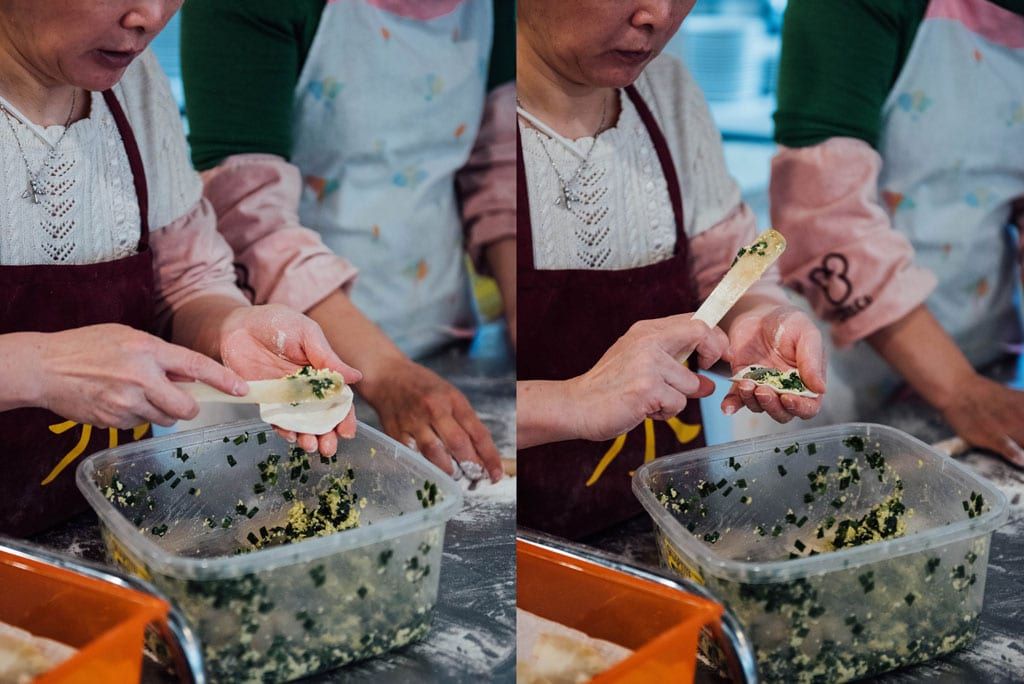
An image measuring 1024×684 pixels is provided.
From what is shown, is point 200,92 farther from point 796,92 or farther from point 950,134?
point 950,134

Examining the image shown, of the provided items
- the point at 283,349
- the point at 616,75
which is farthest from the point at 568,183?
the point at 283,349

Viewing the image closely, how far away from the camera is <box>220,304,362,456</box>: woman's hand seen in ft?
3.65

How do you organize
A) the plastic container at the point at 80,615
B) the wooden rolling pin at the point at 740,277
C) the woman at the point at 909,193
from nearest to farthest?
the plastic container at the point at 80,615, the wooden rolling pin at the point at 740,277, the woman at the point at 909,193

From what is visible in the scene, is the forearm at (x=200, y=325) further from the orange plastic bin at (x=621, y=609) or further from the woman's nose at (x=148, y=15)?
the orange plastic bin at (x=621, y=609)

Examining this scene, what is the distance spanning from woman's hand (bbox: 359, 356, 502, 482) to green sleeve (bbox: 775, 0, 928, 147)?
45cm

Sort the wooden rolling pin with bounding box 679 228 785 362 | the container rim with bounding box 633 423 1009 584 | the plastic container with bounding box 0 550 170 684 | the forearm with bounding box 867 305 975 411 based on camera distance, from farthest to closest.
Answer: the forearm with bounding box 867 305 975 411 → the wooden rolling pin with bounding box 679 228 785 362 → the container rim with bounding box 633 423 1009 584 → the plastic container with bounding box 0 550 170 684

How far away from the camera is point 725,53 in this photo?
1.19 metres

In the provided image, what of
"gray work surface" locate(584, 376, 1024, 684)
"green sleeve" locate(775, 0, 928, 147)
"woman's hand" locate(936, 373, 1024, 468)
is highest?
"green sleeve" locate(775, 0, 928, 147)

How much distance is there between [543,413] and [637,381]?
0.10m

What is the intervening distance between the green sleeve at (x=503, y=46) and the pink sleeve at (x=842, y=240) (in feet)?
0.99

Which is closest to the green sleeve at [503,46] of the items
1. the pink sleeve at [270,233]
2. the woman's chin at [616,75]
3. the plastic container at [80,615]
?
the woman's chin at [616,75]

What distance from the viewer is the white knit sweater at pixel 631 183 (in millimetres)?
1118

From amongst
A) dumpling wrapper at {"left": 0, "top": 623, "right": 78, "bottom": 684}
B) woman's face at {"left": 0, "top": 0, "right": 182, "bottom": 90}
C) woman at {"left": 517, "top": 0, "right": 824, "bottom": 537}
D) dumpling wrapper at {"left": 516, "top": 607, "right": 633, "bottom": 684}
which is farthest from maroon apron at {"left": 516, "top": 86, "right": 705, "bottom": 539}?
dumpling wrapper at {"left": 0, "top": 623, "right": 78, "bottom": 684}

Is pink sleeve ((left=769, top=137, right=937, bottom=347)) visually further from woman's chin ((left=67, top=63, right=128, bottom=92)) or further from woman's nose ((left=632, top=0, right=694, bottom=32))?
woman's chin ((left=67, top=63, right=128, bottom=92))
